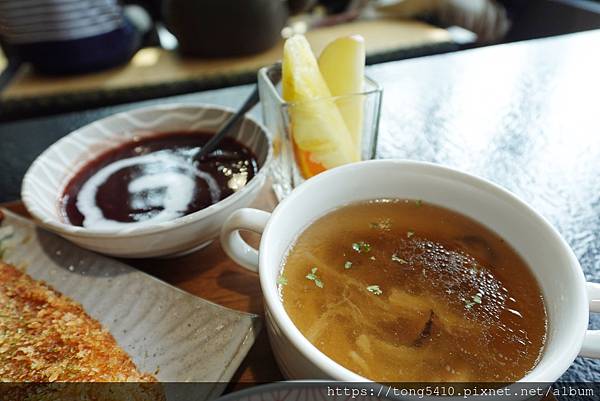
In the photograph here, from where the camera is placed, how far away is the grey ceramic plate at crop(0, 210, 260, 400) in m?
0.69

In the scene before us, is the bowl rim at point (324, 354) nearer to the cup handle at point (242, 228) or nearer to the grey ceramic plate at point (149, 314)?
the cup handle at point (242, 228)

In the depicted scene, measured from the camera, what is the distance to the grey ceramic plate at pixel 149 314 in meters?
0.69

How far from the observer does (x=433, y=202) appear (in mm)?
807

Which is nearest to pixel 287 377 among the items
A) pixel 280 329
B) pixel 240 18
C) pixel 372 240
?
pixel 280 329

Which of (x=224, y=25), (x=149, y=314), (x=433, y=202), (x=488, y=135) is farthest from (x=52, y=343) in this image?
(x=224, y=25)

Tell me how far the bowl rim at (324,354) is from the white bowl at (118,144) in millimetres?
183

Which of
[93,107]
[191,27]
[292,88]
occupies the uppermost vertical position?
[292,88]

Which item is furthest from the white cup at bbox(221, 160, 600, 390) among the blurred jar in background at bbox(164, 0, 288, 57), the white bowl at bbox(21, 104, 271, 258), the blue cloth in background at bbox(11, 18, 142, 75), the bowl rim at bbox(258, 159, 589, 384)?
the blue cloth in background at bbox(11, 18, 142, 75)

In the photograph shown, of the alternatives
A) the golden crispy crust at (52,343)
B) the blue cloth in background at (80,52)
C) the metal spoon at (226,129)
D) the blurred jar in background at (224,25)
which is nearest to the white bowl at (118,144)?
the metal spoon at (226,129)

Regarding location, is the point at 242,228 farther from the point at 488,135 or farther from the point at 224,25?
the point at 224,25

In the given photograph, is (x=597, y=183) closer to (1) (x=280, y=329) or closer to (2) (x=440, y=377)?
(2) (x=440, y=377)

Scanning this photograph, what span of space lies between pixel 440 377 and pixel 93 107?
8.11 ft

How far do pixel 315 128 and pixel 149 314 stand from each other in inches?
18.4

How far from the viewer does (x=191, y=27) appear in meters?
2.54
